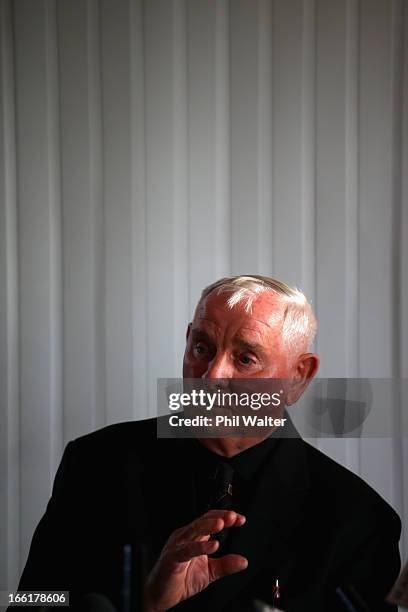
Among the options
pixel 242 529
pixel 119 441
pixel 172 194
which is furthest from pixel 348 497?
pixel 172 194

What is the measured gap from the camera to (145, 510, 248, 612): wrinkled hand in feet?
3.73

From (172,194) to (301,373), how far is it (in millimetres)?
721

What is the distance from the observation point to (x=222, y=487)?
4.15ft

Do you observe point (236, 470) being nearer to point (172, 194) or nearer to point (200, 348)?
point (200, 348)

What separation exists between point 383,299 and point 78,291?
32.7 inches

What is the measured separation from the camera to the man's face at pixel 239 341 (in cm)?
124

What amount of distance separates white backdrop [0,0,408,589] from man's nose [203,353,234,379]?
572 mm

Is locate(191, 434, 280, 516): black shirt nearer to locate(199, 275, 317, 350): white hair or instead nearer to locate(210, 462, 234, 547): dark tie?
locate(210, 462, 234, 547): dark tie

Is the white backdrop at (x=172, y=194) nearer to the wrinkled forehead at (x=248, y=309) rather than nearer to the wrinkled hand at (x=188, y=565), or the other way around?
the wrinkled forehead at (x=248, y=309)

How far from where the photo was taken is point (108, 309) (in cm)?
186

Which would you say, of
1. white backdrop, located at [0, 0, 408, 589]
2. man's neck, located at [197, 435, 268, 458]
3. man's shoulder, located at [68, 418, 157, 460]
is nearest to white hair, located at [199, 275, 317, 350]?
man's neck, located at [197, 435, 268, 458]

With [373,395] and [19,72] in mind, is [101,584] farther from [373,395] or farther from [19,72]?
[19,72]

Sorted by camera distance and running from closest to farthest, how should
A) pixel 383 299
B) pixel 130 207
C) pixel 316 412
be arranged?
pixel 316 412 < pixel 383 299 < pixel 130 207

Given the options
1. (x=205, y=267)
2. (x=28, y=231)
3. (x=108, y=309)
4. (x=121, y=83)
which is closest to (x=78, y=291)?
(x=108, y=309)
